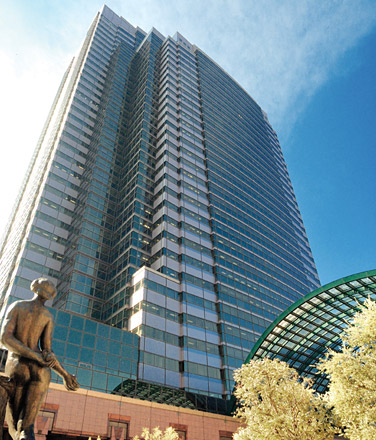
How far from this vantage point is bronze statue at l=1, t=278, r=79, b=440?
259 inches

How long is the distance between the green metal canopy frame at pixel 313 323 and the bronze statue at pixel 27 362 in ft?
105

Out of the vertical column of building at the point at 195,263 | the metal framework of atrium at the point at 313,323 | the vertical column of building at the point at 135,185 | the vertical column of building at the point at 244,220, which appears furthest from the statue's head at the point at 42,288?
the vertical column of building at the point at 244,220

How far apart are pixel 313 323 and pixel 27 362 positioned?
3976 cm

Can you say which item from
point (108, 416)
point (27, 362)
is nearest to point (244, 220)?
point (108, 416)

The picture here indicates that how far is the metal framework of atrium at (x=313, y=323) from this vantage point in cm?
3575

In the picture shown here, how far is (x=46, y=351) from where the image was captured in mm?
7074

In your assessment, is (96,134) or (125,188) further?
(96,134)

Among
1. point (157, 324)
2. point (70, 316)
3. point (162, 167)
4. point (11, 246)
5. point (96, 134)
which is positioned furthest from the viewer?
point (96, 134)

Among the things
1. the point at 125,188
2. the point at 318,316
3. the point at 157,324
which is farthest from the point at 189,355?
the point at 125,188

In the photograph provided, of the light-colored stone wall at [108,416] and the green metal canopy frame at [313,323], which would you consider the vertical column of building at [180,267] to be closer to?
the light-colored stone wall at [108,416]

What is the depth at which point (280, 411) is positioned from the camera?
21.4m

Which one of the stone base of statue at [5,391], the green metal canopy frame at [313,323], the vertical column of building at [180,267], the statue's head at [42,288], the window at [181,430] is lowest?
the stone base of statue at [5,391]

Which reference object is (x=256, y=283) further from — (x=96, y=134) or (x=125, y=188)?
(x=96, y=134)

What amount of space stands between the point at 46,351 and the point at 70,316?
34.5 meters
